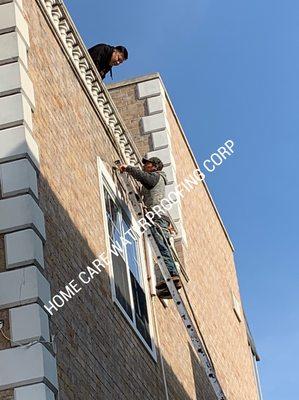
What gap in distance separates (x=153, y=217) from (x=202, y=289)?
18.3ft

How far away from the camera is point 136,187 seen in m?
18.1

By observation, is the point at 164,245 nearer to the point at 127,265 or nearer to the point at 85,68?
the point at 127,265

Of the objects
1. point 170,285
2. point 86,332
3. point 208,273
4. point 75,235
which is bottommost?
point 86,332

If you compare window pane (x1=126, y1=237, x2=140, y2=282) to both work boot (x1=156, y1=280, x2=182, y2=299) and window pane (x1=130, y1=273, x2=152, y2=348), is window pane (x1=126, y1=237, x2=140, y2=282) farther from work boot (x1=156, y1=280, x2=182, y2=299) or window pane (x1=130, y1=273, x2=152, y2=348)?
work boot (x1=156, y1=280, x2=182, y2=299)

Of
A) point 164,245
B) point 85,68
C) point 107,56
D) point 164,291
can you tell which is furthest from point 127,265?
point 107,56

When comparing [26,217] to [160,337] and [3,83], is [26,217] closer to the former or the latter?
[3,83]

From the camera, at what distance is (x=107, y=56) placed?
19312 mm

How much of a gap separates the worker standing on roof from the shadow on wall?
1721 mm

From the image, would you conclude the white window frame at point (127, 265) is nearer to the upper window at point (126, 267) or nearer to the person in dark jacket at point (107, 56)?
the upper window at point (126, 267)

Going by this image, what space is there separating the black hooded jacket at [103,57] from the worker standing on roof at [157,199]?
2023 millimetres

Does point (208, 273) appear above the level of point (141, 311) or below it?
above

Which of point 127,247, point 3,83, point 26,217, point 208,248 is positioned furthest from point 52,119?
point 208,248

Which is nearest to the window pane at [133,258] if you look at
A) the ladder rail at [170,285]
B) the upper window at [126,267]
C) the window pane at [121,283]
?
the upper window at [126,267]

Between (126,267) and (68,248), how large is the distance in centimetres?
298
